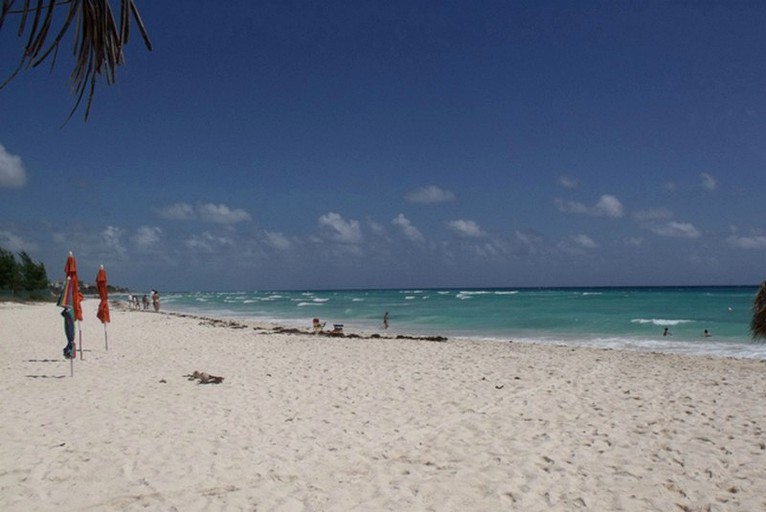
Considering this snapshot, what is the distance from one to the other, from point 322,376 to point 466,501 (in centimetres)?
574

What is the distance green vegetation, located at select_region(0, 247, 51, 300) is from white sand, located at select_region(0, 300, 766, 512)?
55.9 metres

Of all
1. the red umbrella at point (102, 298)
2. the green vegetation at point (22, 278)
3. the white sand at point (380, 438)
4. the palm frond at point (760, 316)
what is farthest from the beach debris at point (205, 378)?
the green vegetation at point (22, 278)

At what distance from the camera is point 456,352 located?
13711 millimetres

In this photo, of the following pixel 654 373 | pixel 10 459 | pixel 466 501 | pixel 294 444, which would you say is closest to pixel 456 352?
pixel 654 373

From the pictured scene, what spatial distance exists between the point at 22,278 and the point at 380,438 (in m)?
67.3

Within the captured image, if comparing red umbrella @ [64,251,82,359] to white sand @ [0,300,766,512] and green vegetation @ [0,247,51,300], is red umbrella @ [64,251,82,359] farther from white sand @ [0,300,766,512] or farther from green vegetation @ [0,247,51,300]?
green vegetation @ [0,247,51,300]

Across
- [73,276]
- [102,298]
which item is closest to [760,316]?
[73,276]

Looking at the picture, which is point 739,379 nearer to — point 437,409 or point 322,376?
point 437,409

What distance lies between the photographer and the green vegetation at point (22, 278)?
55812 mm

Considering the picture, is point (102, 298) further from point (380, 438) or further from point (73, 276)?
point (380, 438)

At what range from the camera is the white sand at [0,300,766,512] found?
14.2ft

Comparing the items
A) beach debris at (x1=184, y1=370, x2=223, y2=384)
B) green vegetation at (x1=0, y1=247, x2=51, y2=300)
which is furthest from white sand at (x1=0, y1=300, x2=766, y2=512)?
green vegetation at (x1=0, y1=247, x2=51, y2=300)

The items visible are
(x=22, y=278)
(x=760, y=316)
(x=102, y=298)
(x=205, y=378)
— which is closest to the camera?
(x=205, y=378)

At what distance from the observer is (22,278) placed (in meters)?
58.7
